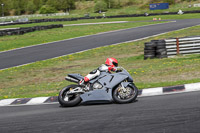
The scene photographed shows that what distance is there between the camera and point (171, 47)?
1647 cm

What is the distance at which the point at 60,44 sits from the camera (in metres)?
27.5

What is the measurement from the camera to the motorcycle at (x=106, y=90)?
26.4 ft

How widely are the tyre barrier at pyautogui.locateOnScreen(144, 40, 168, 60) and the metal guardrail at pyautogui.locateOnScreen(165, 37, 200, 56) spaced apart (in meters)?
0.25

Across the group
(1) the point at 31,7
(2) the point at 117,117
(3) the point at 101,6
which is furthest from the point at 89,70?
(1) the point at 31,7

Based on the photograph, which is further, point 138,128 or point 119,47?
point 119,47

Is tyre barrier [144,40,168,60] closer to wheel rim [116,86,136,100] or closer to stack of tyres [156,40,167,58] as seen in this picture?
stack of tyres [156,40,167,58]

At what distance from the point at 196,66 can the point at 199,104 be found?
6.42m

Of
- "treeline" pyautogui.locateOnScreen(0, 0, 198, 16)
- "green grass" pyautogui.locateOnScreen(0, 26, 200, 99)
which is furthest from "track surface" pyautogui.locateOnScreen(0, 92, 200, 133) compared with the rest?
"treeline" pyautogui.locateOnScreen(0, 0, 198, 16)

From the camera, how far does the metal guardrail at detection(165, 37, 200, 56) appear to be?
16453 millimetres

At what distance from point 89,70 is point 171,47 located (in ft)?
13.8

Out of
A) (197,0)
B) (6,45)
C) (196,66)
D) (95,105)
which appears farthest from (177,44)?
(197,0)

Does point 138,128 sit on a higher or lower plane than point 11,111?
higher

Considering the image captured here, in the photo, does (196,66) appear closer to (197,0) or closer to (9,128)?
(9,128)

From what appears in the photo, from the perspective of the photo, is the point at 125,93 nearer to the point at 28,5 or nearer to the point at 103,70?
the point at 103,70
